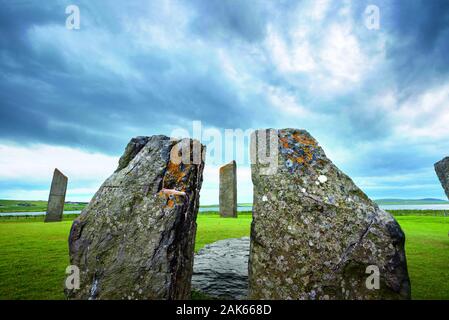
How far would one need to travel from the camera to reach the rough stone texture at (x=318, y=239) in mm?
3307

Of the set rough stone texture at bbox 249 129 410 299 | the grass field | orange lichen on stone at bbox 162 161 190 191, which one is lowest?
the grass field

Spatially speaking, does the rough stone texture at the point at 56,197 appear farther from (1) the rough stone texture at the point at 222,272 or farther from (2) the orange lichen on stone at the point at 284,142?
(2) the orange lichen on stone at the point at 284,142

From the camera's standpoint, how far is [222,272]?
225 inches

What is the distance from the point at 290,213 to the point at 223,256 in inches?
155

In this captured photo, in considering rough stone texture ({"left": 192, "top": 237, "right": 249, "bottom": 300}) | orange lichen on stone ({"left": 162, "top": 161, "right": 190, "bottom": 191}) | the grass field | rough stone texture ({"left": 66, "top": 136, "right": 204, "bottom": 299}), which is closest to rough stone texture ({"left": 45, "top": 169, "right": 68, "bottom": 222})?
the grass field

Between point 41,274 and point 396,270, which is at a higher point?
point 396,270

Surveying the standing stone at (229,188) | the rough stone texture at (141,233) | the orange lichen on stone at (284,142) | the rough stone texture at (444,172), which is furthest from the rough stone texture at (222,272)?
the standing stone at (229,188)

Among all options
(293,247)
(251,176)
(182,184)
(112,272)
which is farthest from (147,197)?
(293,247)

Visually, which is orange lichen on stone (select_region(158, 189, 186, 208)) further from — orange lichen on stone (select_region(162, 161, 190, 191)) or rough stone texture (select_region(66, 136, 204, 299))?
orange lichen on stone (select_region(162, 161, 190, 191))

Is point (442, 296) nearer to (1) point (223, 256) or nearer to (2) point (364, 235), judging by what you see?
(2) point (364, 235)

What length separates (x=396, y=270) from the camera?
3.26 metres

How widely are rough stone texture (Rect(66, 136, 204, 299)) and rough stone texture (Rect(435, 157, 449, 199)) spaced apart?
11.0 m

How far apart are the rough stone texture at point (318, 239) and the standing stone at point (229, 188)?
16.1 m

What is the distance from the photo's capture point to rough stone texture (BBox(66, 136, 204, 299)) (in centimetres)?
342
